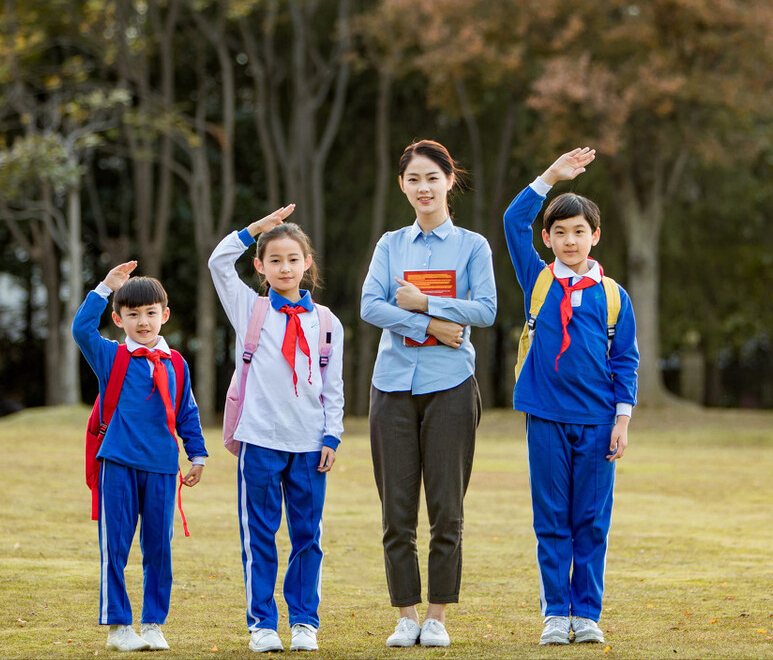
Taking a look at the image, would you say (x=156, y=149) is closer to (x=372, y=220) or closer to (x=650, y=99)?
(x=372, y=220)

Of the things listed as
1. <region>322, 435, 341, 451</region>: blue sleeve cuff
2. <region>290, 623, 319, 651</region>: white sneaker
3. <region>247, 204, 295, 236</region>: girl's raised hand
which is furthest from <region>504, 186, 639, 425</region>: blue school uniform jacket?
<region>290, 623, 319, 651</region>: white sneaker

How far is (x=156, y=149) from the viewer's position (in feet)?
83.7

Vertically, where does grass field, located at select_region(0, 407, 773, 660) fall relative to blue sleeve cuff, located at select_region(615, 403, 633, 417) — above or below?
below

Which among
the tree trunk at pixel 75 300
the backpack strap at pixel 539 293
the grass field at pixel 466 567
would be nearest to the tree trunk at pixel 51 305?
the tree trunk at pixel 75 300

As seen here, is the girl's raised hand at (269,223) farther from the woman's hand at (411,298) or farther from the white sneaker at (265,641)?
the white sneaker at (265,641)

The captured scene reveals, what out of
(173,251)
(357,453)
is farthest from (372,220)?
(357,453)

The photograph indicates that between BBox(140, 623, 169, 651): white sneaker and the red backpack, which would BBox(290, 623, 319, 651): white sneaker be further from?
the red backpack

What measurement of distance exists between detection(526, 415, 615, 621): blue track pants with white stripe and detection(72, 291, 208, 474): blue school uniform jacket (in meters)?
1.40

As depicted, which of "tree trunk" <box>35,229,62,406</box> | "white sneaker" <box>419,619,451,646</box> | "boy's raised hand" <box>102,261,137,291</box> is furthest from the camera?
"tree trunk" <box>35,229,62,406</box>

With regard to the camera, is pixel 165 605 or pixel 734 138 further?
pixel 734 138

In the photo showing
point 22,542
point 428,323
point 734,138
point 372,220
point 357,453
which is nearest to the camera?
point 428,323

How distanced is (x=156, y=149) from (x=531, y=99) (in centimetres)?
905

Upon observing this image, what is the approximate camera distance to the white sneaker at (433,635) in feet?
15.9

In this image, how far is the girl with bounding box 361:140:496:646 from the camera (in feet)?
16.1
